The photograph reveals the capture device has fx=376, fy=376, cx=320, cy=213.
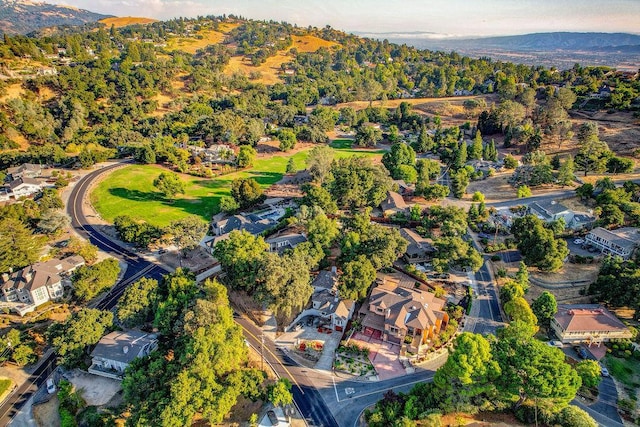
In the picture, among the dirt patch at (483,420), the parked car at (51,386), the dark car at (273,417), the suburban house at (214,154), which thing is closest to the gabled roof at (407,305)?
the dirt patch at (483,420)

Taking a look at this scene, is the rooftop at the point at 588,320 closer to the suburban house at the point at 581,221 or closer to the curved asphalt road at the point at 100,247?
the suburban house at the point at 581,221

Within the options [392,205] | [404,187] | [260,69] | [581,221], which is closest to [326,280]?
[392,205]

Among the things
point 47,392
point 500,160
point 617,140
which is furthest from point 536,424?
point 617,140

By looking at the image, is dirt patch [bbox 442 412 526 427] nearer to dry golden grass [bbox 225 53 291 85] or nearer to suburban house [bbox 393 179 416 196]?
suburban house [bbox 393 179 416 196]

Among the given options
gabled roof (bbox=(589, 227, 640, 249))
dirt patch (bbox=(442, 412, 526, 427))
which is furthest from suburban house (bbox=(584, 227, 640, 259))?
dirt patch (bbox=(442, 412, 526, 427))

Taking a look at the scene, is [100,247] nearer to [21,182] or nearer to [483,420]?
[21,182]

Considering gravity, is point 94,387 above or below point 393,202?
below
